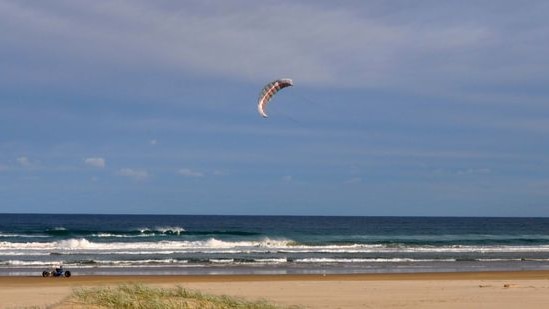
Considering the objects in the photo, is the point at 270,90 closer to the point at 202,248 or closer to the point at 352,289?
the point at 352,289

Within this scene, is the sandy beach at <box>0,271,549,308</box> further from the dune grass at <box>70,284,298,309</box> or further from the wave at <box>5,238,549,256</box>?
the wave at <box>5,238,549,256</box>

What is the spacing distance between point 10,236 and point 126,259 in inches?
837

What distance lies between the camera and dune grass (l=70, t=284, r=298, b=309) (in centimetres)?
849

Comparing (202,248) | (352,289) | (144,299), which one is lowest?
(352,289)

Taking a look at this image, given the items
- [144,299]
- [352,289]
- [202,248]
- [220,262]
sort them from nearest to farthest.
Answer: [144,299]
[352,289]
[220,262]
[202,248]

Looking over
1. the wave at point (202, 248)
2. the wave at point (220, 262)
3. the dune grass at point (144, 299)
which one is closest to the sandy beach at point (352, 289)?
the dune grass at point (144, 299)

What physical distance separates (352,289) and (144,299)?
8865mm

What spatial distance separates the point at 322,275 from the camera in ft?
71.8

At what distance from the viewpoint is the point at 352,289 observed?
16.8 meters

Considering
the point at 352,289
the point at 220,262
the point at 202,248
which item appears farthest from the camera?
Answer: the point at 202,248

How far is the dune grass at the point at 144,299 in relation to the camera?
8.49m

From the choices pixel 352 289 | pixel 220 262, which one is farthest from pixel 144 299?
pixel 220 262

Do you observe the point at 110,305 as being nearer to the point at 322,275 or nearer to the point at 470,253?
the point at 322,275

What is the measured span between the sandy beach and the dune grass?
3.12m
